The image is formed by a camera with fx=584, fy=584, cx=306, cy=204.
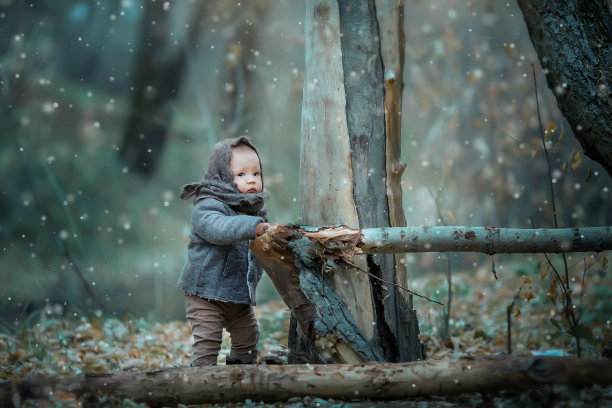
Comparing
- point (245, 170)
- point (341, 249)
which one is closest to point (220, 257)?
point (245, 170)

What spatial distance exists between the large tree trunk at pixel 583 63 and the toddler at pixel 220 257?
73.2 inches

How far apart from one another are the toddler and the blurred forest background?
451 centimetres

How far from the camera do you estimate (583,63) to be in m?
3.34

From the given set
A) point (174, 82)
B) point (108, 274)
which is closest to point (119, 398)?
point (108, 274)

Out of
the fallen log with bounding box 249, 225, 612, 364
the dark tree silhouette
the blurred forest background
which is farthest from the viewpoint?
the dark tree silhouette

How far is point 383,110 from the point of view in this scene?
11.8ft

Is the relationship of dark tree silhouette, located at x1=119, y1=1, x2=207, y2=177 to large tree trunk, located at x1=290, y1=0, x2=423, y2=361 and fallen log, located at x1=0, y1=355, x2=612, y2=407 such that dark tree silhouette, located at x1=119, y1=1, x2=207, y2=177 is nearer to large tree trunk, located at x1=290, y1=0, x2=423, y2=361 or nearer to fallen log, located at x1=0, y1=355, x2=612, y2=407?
large tree trunk, located at x1=290, y1=0, x2=423, y2=361

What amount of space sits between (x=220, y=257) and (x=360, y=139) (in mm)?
1093

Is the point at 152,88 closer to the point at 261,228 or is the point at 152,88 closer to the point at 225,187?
the point at 225,187

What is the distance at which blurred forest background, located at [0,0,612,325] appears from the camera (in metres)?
7.90

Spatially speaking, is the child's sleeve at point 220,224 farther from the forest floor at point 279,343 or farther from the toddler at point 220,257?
the forest floor at point 279,343

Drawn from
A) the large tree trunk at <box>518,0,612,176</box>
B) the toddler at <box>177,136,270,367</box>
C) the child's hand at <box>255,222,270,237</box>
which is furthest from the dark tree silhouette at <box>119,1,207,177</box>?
the large tree trunk at <box>518,0,612,176</box>

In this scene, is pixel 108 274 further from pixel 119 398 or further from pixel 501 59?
pixel 501 59

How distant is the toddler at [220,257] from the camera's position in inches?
133
